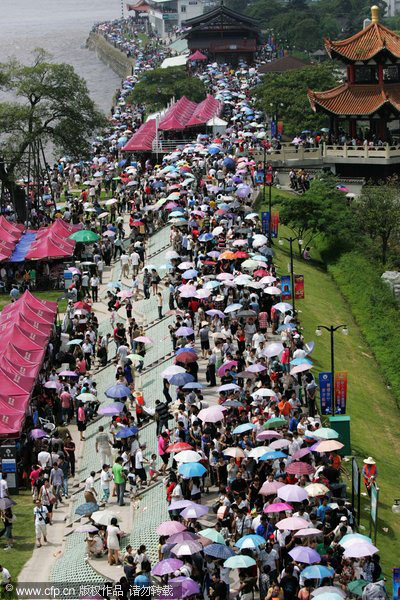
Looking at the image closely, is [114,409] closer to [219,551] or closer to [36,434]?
[36,434]

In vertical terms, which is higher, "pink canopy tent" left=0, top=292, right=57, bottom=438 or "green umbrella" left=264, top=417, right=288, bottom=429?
"green umbrella" left=264, top=417, right=288, bottom=429

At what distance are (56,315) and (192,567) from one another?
783 inches

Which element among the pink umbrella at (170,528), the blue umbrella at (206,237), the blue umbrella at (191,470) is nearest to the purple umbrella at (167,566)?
the pink umbrella at (170,528)

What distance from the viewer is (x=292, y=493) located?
26203 millimetres

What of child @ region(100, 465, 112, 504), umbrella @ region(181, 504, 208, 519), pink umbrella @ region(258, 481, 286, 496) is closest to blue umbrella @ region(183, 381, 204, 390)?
child @ region(100, 465, 112, 504)

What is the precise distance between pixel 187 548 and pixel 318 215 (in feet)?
121

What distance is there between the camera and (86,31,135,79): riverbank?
154m

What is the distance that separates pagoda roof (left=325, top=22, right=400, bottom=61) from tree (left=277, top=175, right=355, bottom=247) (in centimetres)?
1418

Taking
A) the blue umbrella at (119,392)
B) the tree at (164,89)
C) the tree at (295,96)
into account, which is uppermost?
the blue umbrella at (119,392)

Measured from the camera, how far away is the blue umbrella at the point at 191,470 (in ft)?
91.6

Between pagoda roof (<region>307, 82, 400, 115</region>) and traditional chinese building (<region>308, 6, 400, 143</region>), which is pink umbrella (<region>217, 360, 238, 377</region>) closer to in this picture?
pagoda roof (<region>307, 82, 400, 115</region>)

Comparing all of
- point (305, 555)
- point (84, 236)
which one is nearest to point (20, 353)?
point (84, 236)

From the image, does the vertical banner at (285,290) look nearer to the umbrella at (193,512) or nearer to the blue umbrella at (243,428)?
the blue umbrella at (243,428)

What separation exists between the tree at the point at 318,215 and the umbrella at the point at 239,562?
35738mm
